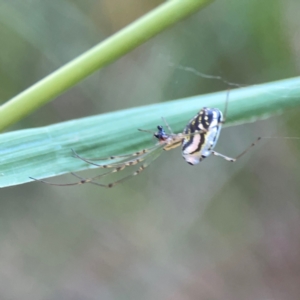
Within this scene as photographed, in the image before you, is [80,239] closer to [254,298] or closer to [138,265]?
[138,265]

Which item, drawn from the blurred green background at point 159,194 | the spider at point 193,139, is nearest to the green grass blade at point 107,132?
the spider at point 193,139

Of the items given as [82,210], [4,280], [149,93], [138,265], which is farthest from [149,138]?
[4,280]

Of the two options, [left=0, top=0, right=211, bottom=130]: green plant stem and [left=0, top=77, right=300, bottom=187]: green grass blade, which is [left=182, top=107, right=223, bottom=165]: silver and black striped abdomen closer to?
[left=0, top=77, right=300, bottom=187]: green grass blade

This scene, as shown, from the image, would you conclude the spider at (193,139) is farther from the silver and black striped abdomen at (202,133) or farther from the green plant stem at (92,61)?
the green plant stem at (92,61)

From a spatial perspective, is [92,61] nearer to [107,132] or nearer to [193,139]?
[107,132]

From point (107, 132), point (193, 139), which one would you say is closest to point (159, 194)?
point (193, 139)

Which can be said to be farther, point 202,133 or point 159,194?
point 159,194
